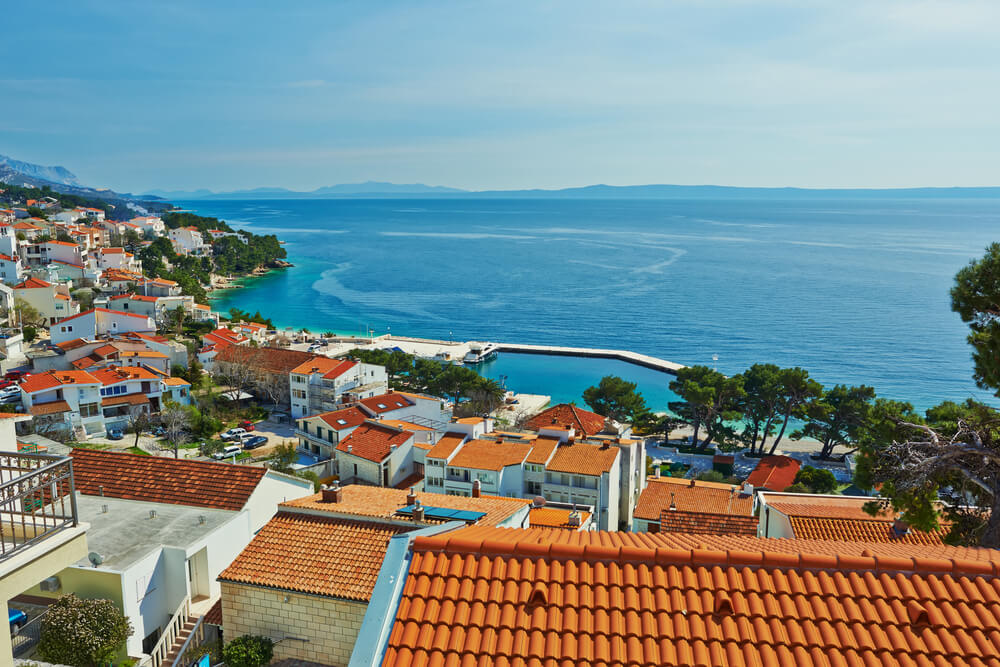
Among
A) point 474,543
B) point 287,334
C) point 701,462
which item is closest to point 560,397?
point 701,462

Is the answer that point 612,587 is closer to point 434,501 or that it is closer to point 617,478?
point 434,501

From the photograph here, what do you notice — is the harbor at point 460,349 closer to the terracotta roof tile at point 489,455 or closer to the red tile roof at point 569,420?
the red tile roof at point 569,420

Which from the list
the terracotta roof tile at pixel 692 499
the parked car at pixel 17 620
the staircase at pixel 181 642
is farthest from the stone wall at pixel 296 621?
the terracotta roof tile at pixel 692 499

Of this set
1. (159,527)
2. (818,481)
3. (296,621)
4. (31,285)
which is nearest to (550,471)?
(818,481)

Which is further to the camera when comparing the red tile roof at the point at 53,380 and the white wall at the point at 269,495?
the red tile roof at the point at 53,380

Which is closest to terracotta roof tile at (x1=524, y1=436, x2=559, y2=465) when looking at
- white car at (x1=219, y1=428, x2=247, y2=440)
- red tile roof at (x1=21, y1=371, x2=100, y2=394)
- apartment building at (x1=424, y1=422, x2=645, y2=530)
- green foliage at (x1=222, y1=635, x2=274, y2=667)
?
apartment building at (x1=424, y1=422, x2=645, y2=530)
